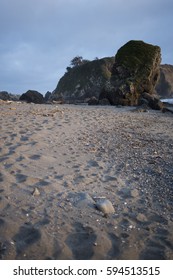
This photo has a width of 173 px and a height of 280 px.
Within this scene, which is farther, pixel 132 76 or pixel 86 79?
pixel 86 79

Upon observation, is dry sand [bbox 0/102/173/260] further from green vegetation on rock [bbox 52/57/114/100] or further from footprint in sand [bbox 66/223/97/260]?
green vegetation on rock [bbox 52/57/114/100]

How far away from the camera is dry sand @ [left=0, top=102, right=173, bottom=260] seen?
3.19 meters

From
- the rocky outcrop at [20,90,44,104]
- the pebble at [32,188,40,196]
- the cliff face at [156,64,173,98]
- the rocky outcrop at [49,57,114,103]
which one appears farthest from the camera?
the cliff face at [156,64,173,98]

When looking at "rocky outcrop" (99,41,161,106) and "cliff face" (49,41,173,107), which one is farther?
"rocky outcrop" (99,41,161,106)

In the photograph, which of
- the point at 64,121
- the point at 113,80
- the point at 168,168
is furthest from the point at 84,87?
the point at 168,168

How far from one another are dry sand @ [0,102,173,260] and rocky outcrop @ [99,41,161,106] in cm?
1245

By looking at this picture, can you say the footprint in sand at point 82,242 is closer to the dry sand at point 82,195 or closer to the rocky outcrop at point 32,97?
the dry sand at point 82,195

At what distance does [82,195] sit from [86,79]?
51.1 m

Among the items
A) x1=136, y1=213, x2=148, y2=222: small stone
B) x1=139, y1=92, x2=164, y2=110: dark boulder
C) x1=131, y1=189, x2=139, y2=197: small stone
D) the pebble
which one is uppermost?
x1=139, y1=92, x2=164, y2=110: dark boulder

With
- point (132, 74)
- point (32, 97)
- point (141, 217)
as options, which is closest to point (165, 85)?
point (132, 74)

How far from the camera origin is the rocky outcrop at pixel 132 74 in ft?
64.9

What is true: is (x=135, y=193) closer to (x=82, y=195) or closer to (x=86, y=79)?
(x=82, y=195)

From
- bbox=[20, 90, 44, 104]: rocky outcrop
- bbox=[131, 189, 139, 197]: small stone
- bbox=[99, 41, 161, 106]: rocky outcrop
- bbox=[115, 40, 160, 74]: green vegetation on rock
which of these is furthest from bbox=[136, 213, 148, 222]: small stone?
bbox=[20, 90, 44, 104]: rocky outcrop

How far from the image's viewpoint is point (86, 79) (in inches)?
2117
